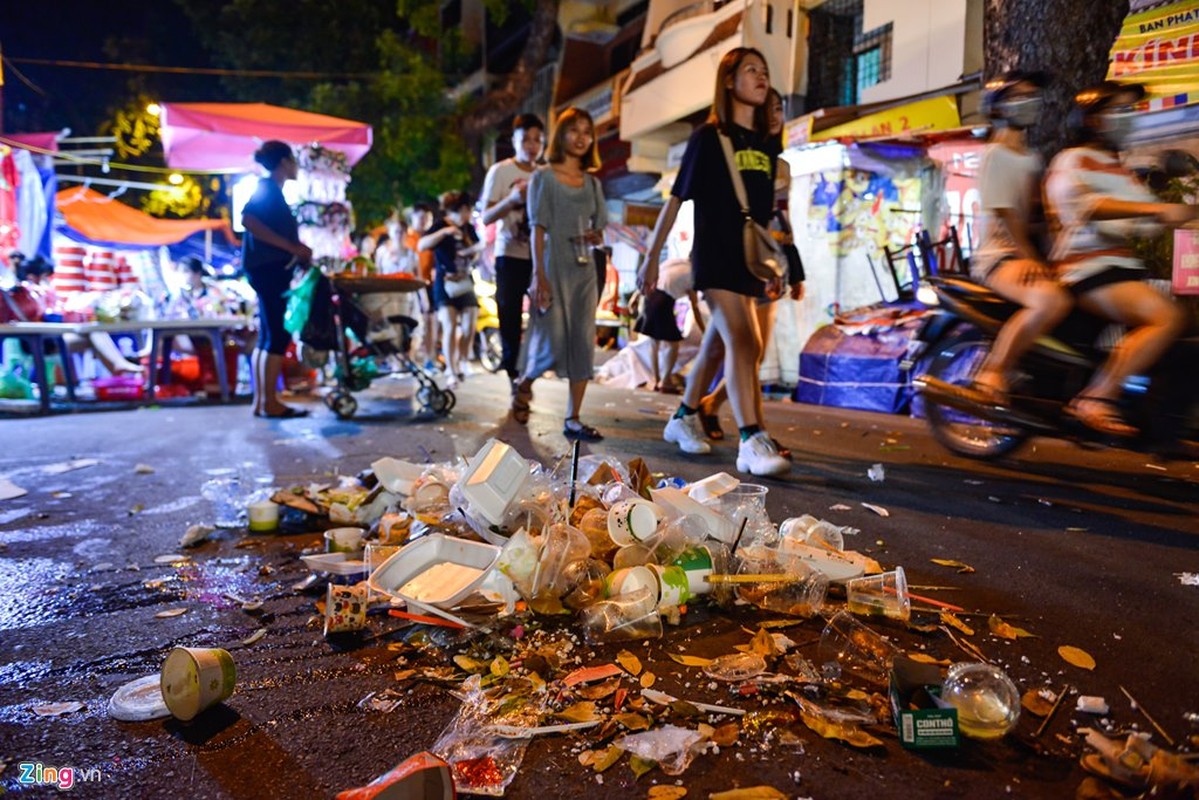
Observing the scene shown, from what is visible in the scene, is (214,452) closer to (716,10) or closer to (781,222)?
(781,222)

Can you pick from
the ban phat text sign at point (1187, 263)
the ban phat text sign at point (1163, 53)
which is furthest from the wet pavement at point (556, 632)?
the ban phat text sign at point (1163, 53)

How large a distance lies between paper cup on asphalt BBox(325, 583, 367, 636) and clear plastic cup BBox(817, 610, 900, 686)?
1352 mm

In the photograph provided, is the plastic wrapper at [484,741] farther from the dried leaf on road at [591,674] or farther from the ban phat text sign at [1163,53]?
the ban phat text sign at [1163,53]

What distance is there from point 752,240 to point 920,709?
3.11 m

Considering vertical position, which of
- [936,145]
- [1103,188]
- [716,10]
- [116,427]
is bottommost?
[116,427]

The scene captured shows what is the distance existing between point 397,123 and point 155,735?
20913 millimetres

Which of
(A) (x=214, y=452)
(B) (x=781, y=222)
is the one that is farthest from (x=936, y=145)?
(A) (x=214, y=452)

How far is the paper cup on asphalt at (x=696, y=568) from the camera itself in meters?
2.41

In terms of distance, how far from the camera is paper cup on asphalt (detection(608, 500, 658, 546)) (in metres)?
2.43

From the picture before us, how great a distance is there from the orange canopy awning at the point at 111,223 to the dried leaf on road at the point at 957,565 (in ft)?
62.3

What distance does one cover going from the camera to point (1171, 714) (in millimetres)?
1720

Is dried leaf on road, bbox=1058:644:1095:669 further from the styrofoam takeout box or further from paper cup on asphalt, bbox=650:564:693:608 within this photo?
the styrofoam takeout box

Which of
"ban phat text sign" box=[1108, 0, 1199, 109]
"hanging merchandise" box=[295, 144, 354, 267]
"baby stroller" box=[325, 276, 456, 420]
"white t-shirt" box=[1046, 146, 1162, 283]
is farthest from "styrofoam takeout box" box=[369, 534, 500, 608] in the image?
"ban phat text sign" box=[1108, 0, 1199, 109]

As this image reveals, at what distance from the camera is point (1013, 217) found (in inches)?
153
